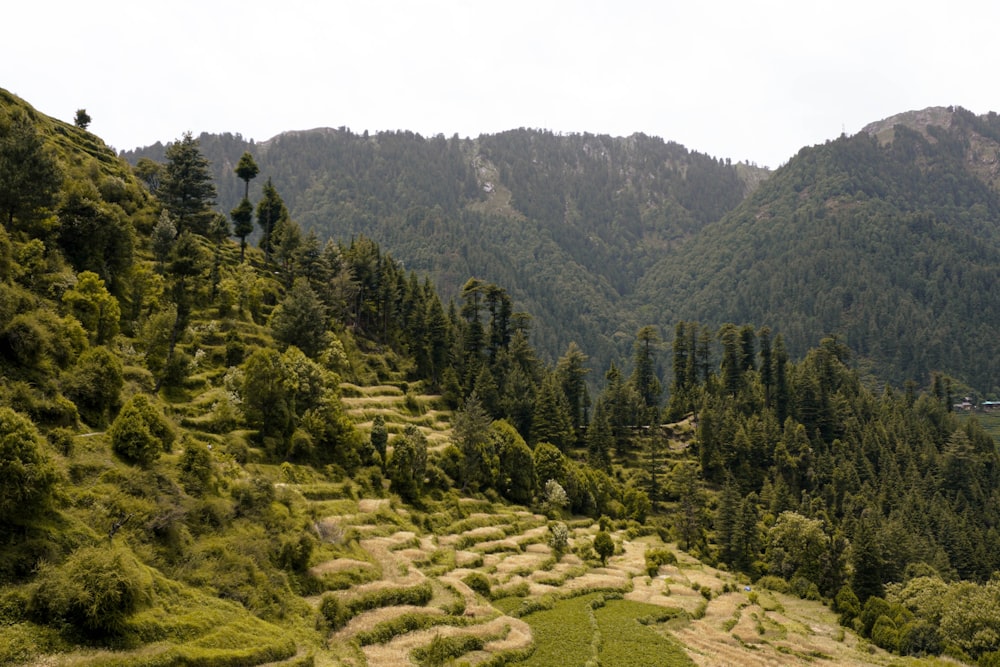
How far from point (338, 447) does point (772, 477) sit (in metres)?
91.7

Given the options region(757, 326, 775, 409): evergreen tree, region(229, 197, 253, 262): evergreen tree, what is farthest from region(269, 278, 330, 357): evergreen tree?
region(757, 326, 775, 409): evergreen tree

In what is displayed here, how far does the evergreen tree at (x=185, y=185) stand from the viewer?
99188mm

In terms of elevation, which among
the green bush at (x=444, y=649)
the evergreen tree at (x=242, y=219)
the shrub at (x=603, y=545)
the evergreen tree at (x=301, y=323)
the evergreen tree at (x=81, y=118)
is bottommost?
the shrub at (x=603, y=545)

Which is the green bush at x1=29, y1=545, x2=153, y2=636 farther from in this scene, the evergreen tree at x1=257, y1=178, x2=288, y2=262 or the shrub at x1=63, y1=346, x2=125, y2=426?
the evergreen tree at x1=257, y1=178, x2=288, y2=262

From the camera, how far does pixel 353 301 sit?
12188 centimetres

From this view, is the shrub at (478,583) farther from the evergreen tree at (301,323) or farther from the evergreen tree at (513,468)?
the evergreen tree at (301,323)

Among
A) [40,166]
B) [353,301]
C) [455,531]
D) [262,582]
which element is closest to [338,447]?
[455,531]

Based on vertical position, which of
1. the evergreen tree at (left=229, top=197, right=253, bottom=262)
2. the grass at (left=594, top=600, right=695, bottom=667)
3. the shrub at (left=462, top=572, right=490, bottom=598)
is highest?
the evergreen tree at (left=229, top=197, right=253, bottom=262)

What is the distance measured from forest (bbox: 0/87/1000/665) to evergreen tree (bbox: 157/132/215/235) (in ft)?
1.47

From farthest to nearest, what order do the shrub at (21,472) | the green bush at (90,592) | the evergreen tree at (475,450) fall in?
the evergreen tree at (475,450), the shrub at (21,472), the green bush at (90,592)

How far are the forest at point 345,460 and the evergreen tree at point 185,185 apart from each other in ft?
1.47

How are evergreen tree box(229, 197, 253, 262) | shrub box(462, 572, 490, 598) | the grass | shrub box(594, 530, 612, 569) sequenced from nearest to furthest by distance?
1. the grass
2. shrub box(462, 572, 490, 598)
3. shrub box(594, 530, 612, 569)
4. evergreen tree box(229, 197, 253, 262)

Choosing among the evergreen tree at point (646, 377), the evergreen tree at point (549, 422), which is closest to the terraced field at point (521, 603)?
the evergreen tree at point (549, 422)

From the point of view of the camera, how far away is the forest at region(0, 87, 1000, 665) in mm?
33062
